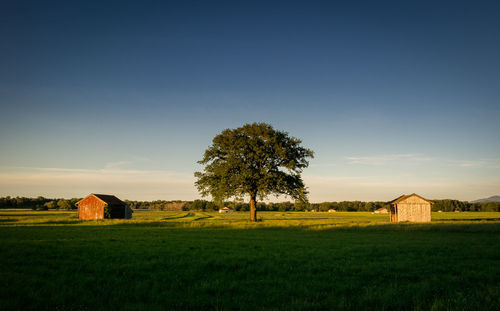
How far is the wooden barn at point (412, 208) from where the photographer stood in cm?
5409

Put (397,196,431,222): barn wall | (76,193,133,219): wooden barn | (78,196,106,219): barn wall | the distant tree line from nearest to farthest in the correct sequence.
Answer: (397,196,431,222): barn wall → (76,193,133,219): wooden barn → (78,196,106,219): barn wall → the distant tree line

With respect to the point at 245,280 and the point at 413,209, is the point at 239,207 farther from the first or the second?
the point at 245,280

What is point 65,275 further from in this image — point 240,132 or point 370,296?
point 240,132

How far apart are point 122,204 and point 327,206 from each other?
153 meters

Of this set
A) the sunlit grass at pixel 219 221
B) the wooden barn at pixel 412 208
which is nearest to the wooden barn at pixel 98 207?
the sunlit grass at pixel 219 221

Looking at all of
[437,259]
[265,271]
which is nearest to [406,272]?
[437,259]

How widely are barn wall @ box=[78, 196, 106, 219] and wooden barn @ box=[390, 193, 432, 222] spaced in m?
61.5

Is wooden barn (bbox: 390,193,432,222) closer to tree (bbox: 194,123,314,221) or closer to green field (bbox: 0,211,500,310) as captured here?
tree (bbox: 194,123,314,221)

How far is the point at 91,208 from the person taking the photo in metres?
63.9

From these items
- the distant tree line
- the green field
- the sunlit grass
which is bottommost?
the distant tree line

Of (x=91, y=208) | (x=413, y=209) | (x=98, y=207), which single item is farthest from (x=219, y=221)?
(x=91, y=208)

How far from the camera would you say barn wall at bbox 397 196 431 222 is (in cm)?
5406

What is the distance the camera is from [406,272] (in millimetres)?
11320

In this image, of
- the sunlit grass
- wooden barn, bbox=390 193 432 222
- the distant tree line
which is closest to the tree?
the sunlit grass
